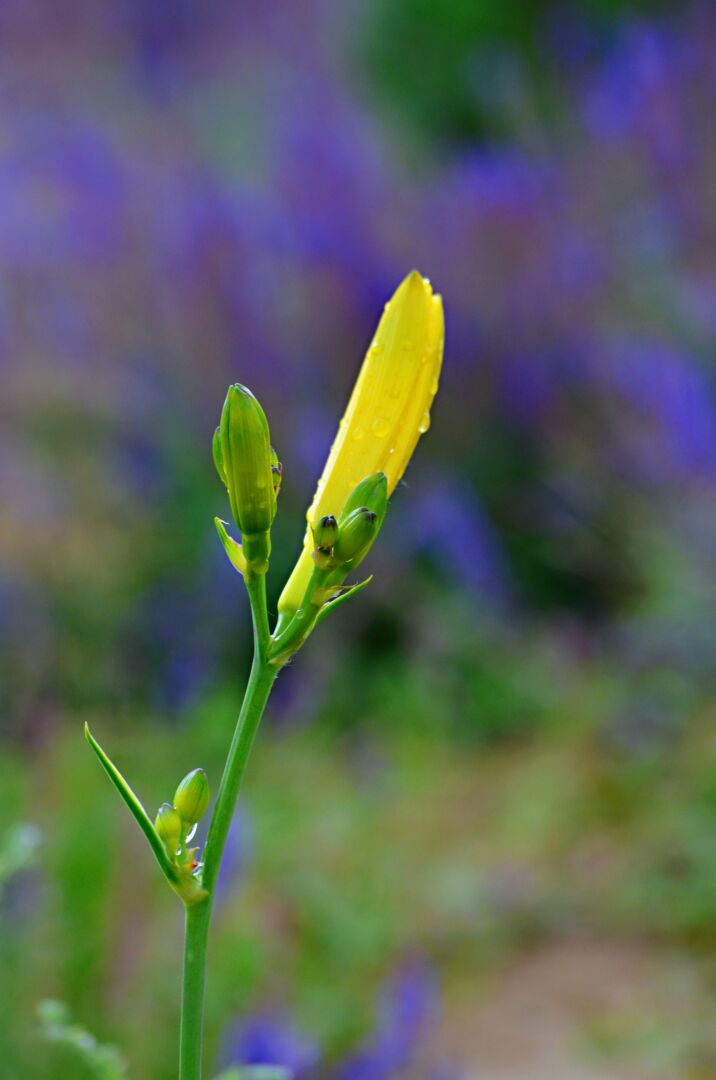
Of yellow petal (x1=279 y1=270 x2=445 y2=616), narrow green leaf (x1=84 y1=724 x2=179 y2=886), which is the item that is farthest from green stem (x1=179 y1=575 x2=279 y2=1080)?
yellow petal (x1=279 y1=270 x2=445 y2=616)

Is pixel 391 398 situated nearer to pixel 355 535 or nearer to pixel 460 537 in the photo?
pixel 355 535

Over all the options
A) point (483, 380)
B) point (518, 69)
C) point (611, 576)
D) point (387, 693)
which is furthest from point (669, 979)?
point (518, 69)

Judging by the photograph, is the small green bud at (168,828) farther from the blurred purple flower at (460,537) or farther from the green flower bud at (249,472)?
the blurred purple flower at (460,537)

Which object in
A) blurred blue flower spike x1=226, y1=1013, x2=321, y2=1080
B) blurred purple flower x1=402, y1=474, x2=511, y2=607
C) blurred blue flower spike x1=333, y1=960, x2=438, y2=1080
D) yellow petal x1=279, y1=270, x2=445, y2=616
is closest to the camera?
yellow petal x1=279, y1=270, x2=445, y2=616

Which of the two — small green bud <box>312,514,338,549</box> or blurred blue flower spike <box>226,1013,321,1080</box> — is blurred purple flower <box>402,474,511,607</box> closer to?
blurred blue flower spike <box>226,1013,321,1080</box>

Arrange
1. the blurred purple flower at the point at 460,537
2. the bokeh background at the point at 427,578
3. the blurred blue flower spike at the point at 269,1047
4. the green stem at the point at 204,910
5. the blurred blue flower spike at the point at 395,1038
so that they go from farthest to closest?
1. the blurred purple flower at the point at 460,537
2. the bokeh background at the point at 427,578
3. the blurred blue flower spike at the point at 395,1038
4. the blurred blue flower spike at the point at 269,1047
5. the green stem at the point at 204,910

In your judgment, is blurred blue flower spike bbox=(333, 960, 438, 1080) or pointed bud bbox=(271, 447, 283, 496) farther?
blurred blue flower spike bbox=(333, 960, 438, 1080)

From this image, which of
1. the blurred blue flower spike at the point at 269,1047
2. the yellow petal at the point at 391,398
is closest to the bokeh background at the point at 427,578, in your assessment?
the blurred blue flower spike at the point at 269,1047

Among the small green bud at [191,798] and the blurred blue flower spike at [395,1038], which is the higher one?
the small green bud at [191,798]

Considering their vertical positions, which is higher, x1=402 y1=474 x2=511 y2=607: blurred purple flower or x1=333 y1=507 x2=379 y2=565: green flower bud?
x1=402 y1=474 x2=511 y2=607: blurred purple flower
